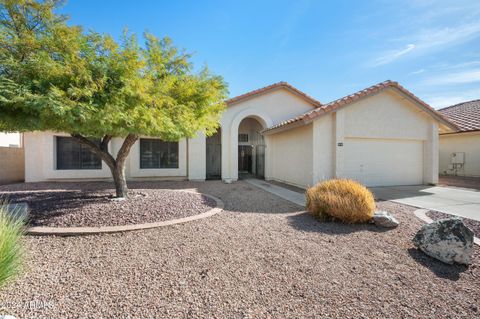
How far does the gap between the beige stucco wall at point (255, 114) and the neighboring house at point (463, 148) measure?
10.4 m

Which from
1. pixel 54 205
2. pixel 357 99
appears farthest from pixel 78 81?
pixel 357 99

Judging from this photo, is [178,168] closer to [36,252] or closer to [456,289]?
[36,252]

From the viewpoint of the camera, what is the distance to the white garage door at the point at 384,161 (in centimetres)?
1112

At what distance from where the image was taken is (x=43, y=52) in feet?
15.7

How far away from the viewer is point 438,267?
382 centimetres

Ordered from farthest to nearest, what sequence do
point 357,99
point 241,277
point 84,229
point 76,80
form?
1. point 357,99
2. point 84,229
3. point 76,80
4. point 241,277


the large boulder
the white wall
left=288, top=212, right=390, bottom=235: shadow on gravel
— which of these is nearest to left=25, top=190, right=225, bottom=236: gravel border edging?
left=288, top=212, right=390, bottom=235: shadow on gravel

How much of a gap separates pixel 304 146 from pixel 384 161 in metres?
4.38

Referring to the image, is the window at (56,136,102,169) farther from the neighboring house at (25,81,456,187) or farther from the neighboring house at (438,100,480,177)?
the neighboring house at (438,100,480,177)

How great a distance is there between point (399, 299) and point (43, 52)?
782cm

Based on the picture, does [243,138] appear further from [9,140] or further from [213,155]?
[9,140]

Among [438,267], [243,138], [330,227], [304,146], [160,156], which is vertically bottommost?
[438,267]

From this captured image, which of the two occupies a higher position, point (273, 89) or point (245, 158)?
point (273, 89)

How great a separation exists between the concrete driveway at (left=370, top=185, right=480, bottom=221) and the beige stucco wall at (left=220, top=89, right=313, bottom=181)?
275 inches
